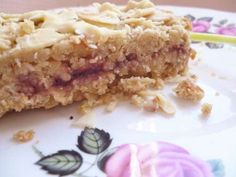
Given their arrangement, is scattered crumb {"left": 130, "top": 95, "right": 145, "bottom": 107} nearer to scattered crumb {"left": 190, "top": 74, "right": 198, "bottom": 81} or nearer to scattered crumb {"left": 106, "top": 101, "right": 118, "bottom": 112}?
scattered crumb {"left": 106, "top": 101, "right": 118, "bottom": 112}

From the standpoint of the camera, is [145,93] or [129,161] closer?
[129,161]

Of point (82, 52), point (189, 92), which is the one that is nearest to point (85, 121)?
point (82, 52)

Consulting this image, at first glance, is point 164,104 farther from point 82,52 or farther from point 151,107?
point 82,52

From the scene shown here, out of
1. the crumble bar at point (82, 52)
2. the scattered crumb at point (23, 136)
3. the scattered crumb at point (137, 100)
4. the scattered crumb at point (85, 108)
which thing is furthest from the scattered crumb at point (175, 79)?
the scattered crumb at point (23, 136)

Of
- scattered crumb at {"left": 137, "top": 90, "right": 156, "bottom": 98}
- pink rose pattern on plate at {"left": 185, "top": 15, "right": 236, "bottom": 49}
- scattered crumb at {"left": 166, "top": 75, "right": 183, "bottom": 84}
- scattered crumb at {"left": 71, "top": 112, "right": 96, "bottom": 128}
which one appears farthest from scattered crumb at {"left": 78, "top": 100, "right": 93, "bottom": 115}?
pink rose pattern on plate at {"left": 185, "top": 15, "right": 236, "bottom": 49}

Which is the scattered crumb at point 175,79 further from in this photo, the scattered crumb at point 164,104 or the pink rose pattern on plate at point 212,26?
the pink rose pattern on plate at point 212,26
